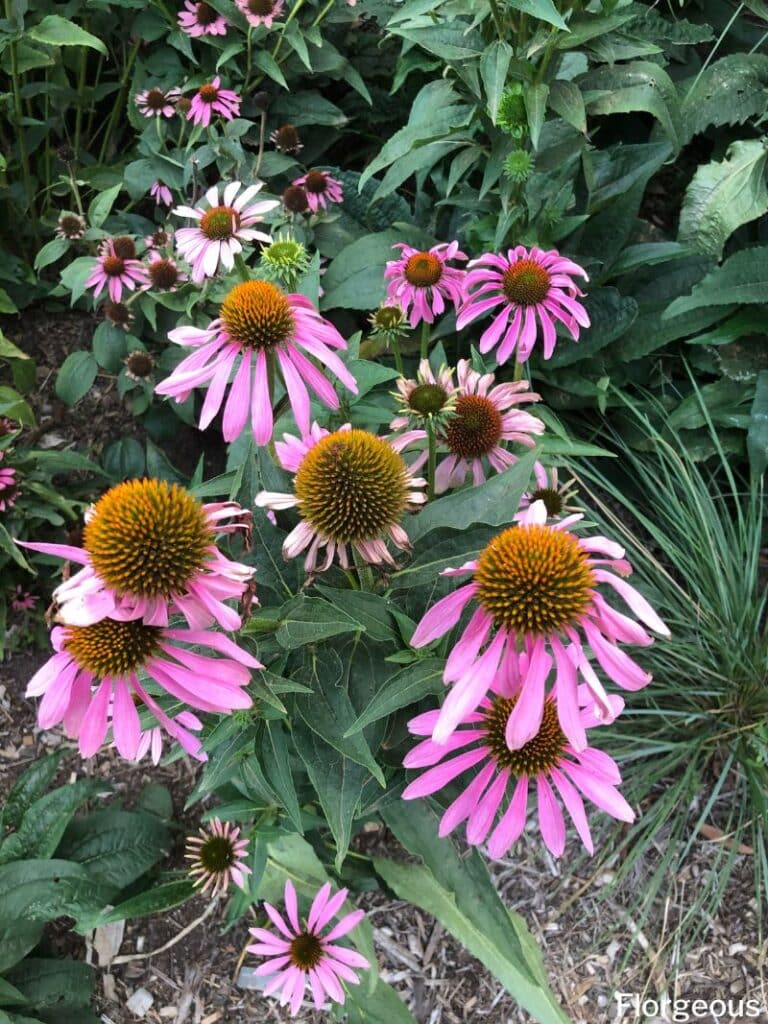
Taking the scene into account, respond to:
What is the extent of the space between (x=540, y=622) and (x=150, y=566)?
0.39 meters

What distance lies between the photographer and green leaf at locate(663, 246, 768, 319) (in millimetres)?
1784

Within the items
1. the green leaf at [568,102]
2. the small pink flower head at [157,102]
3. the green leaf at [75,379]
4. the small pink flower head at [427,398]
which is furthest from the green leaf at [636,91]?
the green leaf at [75,379]

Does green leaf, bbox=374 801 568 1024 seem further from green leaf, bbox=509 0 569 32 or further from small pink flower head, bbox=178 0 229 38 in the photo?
small pink flower head, bbox=178 0 229 38

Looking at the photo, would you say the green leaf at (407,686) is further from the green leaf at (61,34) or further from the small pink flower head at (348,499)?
the green leaf at (61,34)

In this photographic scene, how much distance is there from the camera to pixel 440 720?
79 cm

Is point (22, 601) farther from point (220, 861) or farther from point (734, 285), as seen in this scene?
point (734, 285)

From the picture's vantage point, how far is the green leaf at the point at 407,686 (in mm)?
888

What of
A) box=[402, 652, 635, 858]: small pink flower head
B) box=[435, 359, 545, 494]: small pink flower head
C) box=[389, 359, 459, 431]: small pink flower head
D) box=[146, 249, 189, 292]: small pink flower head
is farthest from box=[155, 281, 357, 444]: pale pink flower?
box=[146, 249, 189, 292]: small pink flower head

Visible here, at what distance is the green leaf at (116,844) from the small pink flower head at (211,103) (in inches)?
62.0

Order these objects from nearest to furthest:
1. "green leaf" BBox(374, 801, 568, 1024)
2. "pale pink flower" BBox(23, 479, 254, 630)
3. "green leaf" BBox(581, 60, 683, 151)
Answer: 1. "pale pink flower" BBox(23, 479, 254, 630)
2. "green leaf" BBox(374, 801, 568, 1024)
3. "green leaf" BBox(581, 60, 683, 151)

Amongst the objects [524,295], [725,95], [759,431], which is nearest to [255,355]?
[524,295]

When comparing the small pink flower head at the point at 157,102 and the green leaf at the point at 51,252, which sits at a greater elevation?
the small pink flower head at the point at 157,102

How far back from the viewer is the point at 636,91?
1.59m

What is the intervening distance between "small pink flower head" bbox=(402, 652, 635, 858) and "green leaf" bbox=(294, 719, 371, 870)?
7 centimetres
